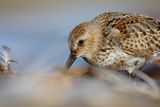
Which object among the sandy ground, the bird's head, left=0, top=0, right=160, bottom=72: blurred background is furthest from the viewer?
left=0, top=0, right=160, bottom=72: blurred background

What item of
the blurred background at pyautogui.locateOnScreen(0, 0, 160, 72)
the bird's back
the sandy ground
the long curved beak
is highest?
the blurred background at pyautogui.locateOnScreen(0, 0, 160, 72)

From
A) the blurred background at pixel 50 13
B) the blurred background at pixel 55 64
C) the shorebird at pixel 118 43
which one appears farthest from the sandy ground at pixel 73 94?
the blurred background at pixel 50 13

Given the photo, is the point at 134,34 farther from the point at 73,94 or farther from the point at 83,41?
the point at 73,94

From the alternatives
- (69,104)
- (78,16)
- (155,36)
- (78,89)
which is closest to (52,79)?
(78,89)

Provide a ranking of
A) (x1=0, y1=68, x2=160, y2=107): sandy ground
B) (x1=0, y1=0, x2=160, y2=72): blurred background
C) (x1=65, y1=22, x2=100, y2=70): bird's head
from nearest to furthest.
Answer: (x1=0, y1=68, x2=160, y2=107): sandy ground
(x1=65, y1=22, x2=100, y2=70): bird's head
(x1=0, y1=0, x2=160, y2=72): blurred background

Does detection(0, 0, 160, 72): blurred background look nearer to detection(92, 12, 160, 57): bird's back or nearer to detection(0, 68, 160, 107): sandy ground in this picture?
detection(92, 12, 160, 57): bird's back

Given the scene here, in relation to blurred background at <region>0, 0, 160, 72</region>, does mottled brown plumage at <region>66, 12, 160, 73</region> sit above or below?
below

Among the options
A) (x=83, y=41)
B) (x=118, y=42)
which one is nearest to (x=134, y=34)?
(x=118, y=42)

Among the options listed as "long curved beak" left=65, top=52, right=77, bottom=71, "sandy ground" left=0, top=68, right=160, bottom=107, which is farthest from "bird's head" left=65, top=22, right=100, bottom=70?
"sandy ground" left=0, top=68, right=160, bottom=107

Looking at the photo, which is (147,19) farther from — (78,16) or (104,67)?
(78,16)
